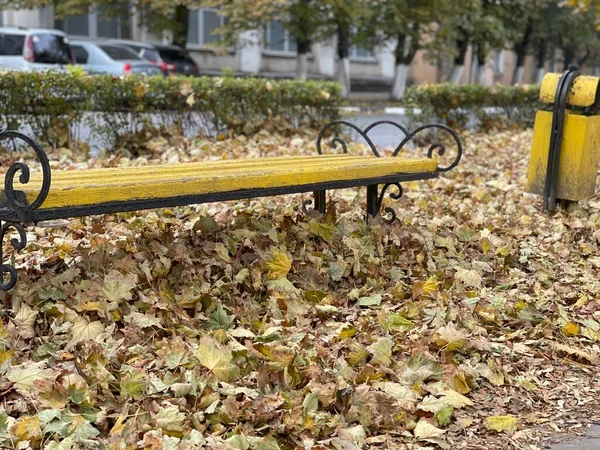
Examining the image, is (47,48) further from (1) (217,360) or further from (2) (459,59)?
(1) (217,360)

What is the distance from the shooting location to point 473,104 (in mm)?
12742

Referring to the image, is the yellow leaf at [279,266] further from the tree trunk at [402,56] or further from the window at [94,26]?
the window at [94,26]

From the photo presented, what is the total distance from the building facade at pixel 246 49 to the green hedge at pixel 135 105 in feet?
46.5

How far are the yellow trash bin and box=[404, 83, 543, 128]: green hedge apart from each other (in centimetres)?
506

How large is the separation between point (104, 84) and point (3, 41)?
42.4ft

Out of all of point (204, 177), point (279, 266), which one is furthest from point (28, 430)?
point (279, 266)

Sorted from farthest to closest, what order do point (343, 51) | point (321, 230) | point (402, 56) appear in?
point (402, 56)
point (343, 51)
point (321, 230)

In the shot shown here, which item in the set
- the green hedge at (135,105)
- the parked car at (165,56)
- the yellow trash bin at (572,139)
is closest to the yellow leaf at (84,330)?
the yellow trash bin at (572,139)

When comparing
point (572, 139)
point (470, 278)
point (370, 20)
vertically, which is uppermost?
point (370, 20)

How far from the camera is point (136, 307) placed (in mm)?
4008

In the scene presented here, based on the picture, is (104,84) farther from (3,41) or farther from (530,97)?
(3,41)

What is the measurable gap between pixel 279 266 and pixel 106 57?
18174mm

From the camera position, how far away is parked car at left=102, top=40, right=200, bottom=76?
2241cm

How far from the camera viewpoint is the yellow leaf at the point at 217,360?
3.47 metres
